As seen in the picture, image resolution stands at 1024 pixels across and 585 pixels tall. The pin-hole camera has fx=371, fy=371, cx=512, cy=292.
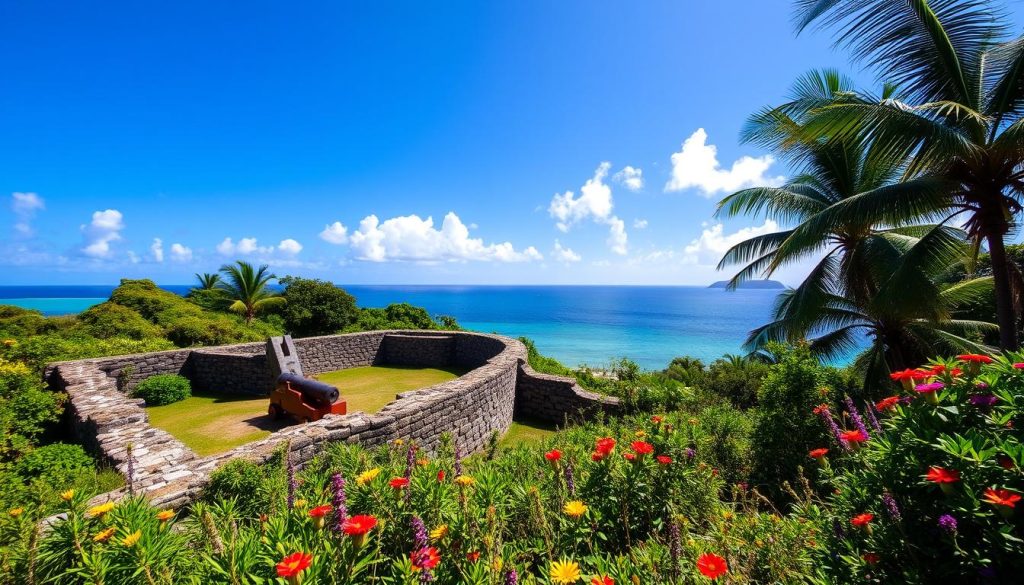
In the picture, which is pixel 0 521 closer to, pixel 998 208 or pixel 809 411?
pixel 809 411

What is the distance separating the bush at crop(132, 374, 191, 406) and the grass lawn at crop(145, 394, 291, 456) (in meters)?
0.22

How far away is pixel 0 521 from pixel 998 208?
10.4m

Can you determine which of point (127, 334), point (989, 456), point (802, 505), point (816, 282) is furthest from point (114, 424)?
point (816, 282)

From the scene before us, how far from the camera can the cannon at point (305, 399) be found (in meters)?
8.30

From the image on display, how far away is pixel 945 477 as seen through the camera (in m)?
1.38

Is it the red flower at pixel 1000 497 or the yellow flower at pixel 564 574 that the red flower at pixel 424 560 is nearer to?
the yellow flower at pixel 564 574

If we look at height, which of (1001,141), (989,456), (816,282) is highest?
(1001,141)

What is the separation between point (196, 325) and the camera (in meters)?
15.1

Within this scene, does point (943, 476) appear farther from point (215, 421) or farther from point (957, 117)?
point (215, 421)

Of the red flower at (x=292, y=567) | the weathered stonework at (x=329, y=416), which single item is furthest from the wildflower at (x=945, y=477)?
the weathered stonework at (x=329, y=416)

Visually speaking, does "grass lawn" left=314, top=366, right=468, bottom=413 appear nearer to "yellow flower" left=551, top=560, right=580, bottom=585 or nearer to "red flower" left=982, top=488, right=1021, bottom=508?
"yellow flower" left=551, top=560, right=580, bottom=585

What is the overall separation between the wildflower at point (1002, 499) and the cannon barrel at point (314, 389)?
353 inches

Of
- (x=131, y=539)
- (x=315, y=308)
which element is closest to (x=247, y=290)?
(x=315, y=308)

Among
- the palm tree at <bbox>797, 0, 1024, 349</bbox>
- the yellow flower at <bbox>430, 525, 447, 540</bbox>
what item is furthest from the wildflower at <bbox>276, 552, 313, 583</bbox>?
the palm tree at <bbox>797, 0, 1024, 349</bbox>
